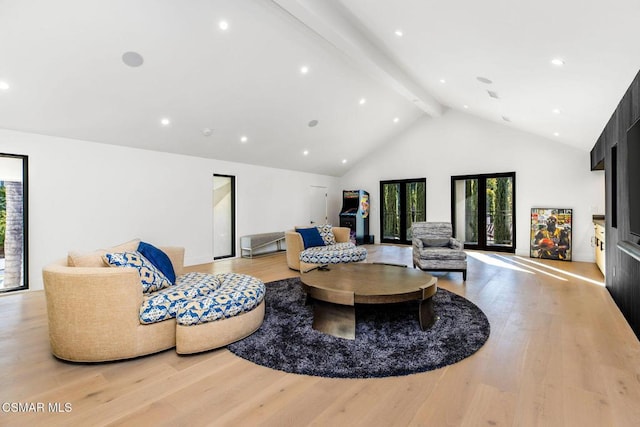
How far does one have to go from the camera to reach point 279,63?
5.02 m

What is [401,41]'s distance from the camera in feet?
14.2

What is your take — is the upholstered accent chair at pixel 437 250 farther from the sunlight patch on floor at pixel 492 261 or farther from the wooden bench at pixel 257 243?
the wooden bench at pixel 257 243

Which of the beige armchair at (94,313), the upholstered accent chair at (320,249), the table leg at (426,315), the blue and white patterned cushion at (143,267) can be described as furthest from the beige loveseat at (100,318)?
the upholstered accent chair at (320,249)

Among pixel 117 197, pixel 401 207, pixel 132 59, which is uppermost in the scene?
pixel 132 59

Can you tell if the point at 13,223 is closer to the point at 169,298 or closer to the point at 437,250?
the point at 169,298

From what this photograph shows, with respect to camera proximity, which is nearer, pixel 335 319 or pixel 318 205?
pixel 335 319

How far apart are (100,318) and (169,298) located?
1.61ft

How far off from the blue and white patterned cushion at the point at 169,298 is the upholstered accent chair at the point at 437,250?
11.1 ft

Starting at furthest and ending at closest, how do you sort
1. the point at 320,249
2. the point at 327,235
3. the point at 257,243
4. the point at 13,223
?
the point at 257,243
the point at 327,235
the point at 320,249
the point at 13,223

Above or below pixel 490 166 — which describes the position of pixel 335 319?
below

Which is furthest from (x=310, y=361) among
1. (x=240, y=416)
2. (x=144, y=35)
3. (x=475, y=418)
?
(x=144, y=35)

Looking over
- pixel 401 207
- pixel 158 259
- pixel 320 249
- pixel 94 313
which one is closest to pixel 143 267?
pixel 158 259

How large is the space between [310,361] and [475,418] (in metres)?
1.15

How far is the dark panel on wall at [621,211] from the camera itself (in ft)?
9.77
